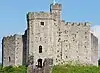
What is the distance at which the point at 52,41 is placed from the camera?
173 feet

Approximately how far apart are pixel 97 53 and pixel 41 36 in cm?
1240

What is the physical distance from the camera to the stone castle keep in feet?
173

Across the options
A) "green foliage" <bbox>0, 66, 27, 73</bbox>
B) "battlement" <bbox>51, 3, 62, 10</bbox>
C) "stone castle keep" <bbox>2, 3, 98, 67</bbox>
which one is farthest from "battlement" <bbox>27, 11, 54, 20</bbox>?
"green foliage" <bbox>0, 66, 27, 73</bbox>

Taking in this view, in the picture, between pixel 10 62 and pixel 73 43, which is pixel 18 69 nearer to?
pixel 10 62

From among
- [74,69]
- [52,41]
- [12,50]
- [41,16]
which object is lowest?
[74,69]

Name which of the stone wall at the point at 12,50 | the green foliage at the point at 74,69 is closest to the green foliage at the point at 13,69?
the stone wall at the point at 12,50

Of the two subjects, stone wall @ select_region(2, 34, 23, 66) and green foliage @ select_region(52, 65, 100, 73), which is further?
stone wall @ select_region(2, 34, 23, 66)

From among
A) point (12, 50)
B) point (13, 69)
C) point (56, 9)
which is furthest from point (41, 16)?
point (13, 69)

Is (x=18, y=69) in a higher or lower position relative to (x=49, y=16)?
lower

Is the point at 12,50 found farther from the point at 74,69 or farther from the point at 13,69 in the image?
the point at 74,69

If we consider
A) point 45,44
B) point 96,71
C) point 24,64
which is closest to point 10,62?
point 24,64

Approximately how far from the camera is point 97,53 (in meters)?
61.4

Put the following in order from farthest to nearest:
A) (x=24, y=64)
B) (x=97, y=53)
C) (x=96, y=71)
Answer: (x=97, y=53) < (x=24, y=64) < (x=96, y=71)

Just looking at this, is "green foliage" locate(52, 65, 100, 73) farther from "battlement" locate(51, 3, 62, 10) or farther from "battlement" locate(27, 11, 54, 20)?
"battlement" locate(51, 3, 62, 10)
